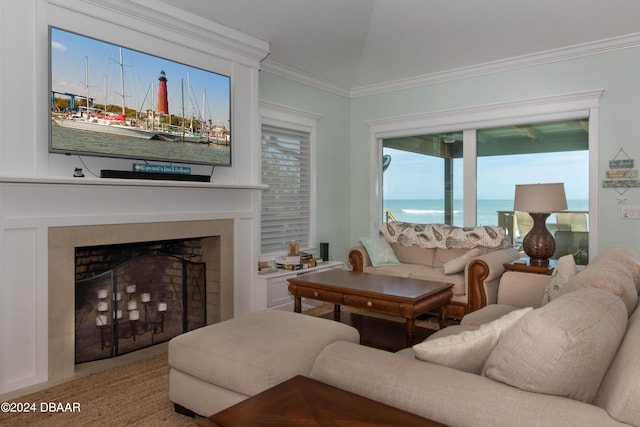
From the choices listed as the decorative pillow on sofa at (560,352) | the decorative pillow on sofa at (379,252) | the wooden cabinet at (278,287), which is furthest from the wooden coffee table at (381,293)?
the decorative pillow on sofa at (560,352)

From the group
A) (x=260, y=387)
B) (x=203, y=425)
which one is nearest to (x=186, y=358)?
(x=260, y=387)

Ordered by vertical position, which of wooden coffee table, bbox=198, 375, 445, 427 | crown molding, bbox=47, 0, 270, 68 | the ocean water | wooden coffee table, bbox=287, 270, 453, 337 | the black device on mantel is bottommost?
wooden coffee table, bbox=287, 270, 453, 337

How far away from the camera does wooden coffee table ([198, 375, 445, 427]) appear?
1220 millimetres

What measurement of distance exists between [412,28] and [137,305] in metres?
3.66

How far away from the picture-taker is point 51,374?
9.59 ft

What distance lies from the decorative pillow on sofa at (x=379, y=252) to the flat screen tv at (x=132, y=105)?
1.79 meters

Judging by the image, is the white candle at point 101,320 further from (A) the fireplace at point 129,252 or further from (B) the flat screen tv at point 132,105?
(B) the flat screen tv at point 132,105

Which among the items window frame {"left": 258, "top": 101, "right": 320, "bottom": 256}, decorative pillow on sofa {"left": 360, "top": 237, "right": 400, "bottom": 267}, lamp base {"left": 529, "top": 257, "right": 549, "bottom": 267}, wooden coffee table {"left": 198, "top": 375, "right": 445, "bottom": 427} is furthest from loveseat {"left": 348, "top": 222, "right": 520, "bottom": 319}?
wooden coffee table {"left": 198, "top": 375, "right": 445, "bottom": 427}

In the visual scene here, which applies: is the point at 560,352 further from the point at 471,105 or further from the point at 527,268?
the point at 471,105

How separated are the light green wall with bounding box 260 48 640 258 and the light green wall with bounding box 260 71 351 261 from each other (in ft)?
0.04

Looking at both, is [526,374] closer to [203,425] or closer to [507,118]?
[203,425]

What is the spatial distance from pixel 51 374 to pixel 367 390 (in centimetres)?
244

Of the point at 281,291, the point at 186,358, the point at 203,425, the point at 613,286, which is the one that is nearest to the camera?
the point at 203,425

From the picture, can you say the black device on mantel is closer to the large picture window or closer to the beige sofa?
the beige sofa
